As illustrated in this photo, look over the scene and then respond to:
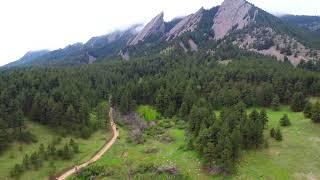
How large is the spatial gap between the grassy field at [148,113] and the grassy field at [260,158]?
27724mm

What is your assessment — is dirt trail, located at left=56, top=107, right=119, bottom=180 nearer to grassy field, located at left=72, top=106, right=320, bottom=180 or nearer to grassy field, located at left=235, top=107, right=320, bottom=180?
grassy field, located at left=72, top=106, right=320, bottom=180

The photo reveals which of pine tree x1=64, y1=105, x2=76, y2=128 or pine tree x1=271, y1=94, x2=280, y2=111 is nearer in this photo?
pine tree x1=64, y1=105, x2=76, y2=128

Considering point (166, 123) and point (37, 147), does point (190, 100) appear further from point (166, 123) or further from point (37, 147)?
point (37, 147)

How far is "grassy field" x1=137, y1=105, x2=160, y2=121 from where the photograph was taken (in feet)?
508

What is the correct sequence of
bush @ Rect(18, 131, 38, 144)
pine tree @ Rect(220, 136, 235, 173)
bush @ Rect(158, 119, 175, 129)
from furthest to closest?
bush @ Rect(158, 119, 175, 129) → bush @ Rect(18, 131, 38, 144) → pine tree @ Rect(220, 136, 235, 173)

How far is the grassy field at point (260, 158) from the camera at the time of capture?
93.5 metres

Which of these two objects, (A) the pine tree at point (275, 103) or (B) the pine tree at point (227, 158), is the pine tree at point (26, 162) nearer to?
(B) the pine tree at point (227, 158)

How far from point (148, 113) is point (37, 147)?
5002 centimetres

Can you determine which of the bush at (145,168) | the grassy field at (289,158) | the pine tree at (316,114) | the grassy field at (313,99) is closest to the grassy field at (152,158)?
the bush at (145,168)

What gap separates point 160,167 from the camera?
10075cm

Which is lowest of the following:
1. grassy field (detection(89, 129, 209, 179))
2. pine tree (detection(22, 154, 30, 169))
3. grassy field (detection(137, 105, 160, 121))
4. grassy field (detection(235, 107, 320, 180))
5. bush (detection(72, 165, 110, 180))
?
grassy field (detection(235, 107, 320, 180))

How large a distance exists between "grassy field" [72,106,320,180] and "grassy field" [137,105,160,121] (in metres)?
27.7

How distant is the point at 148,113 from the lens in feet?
519

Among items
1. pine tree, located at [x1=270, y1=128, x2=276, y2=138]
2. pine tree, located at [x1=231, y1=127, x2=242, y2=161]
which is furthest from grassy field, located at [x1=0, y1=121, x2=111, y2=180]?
pine tree, located at [x1=270, y1=128, x2=276, y2=138]
